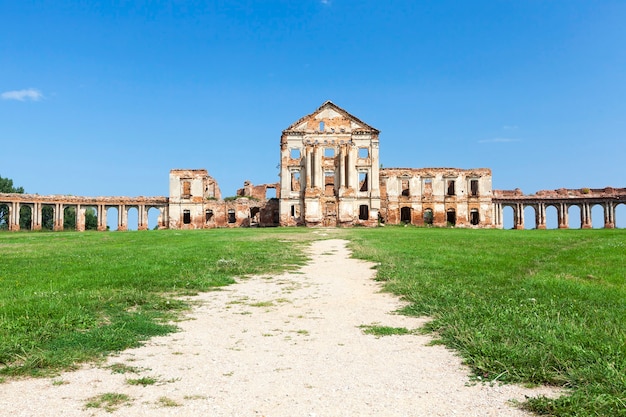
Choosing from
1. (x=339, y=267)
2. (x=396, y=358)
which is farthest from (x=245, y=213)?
(x=396, y=358)

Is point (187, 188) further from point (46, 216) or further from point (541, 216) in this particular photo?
point (541, 216)

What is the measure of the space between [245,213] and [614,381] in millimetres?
57354

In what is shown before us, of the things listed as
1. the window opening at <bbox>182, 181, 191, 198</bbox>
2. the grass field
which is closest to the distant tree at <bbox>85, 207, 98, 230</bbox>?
the window opening at <bbox>182, 181, 191, 198</bbox>

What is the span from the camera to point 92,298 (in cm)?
944

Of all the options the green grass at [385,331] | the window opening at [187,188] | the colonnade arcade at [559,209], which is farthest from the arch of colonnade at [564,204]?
the green grass at [385,331]

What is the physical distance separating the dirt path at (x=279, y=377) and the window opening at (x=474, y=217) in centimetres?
5506

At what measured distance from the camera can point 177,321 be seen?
8211mm

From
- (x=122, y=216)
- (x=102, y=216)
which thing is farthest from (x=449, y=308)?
(x=102, y=216)

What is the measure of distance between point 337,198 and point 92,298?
1767 inches

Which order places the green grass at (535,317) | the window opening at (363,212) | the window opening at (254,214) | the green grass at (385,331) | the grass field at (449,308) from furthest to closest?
the window opening at (254,214) → the window opening at (363,212) → the green grass at (385,331) → the grass field at (449,308) → the green grass at (535,317)

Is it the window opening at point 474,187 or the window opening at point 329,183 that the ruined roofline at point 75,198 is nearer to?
the window opening at point 329,183

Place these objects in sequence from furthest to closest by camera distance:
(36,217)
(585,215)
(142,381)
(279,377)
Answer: (585,215), (36,217), (279,377), (142,381)

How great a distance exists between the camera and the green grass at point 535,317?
4.97 meters

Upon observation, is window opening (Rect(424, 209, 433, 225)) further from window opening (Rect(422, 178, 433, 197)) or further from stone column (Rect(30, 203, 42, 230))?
stone column (Rect(30, 203, 42, 230))
